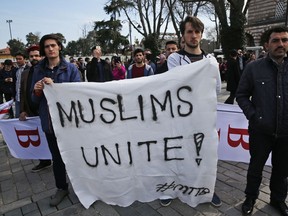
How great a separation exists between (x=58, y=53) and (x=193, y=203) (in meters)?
2.29

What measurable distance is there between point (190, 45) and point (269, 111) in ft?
3.35

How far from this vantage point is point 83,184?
3037mm

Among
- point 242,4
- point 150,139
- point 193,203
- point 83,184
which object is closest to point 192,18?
point 150,139

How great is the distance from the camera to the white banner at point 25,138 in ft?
13.3

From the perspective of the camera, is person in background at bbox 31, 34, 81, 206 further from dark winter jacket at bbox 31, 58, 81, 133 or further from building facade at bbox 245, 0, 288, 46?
building facade at bbox 245, 0, 288, 46

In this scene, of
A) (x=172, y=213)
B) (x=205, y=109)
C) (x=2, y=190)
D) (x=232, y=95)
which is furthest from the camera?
(x=232, y=95)

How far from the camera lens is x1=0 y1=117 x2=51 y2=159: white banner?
13.3 feet

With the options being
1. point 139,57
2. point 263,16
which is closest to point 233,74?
point 139,57

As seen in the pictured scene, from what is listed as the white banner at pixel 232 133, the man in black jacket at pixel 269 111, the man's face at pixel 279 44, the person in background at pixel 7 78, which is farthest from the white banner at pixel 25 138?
the person in background at pixel 7 78

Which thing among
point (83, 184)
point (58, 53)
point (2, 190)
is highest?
point (58, 53)

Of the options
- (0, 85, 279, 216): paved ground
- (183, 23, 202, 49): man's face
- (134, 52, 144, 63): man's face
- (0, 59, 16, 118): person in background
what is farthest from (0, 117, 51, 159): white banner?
(0, 59, 16, 118): person in background

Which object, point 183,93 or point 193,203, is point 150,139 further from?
point 193,203

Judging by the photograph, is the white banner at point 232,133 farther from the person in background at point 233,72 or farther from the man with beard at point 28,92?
the person in background at point 233,72

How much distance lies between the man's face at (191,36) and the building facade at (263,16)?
39.4 metres
